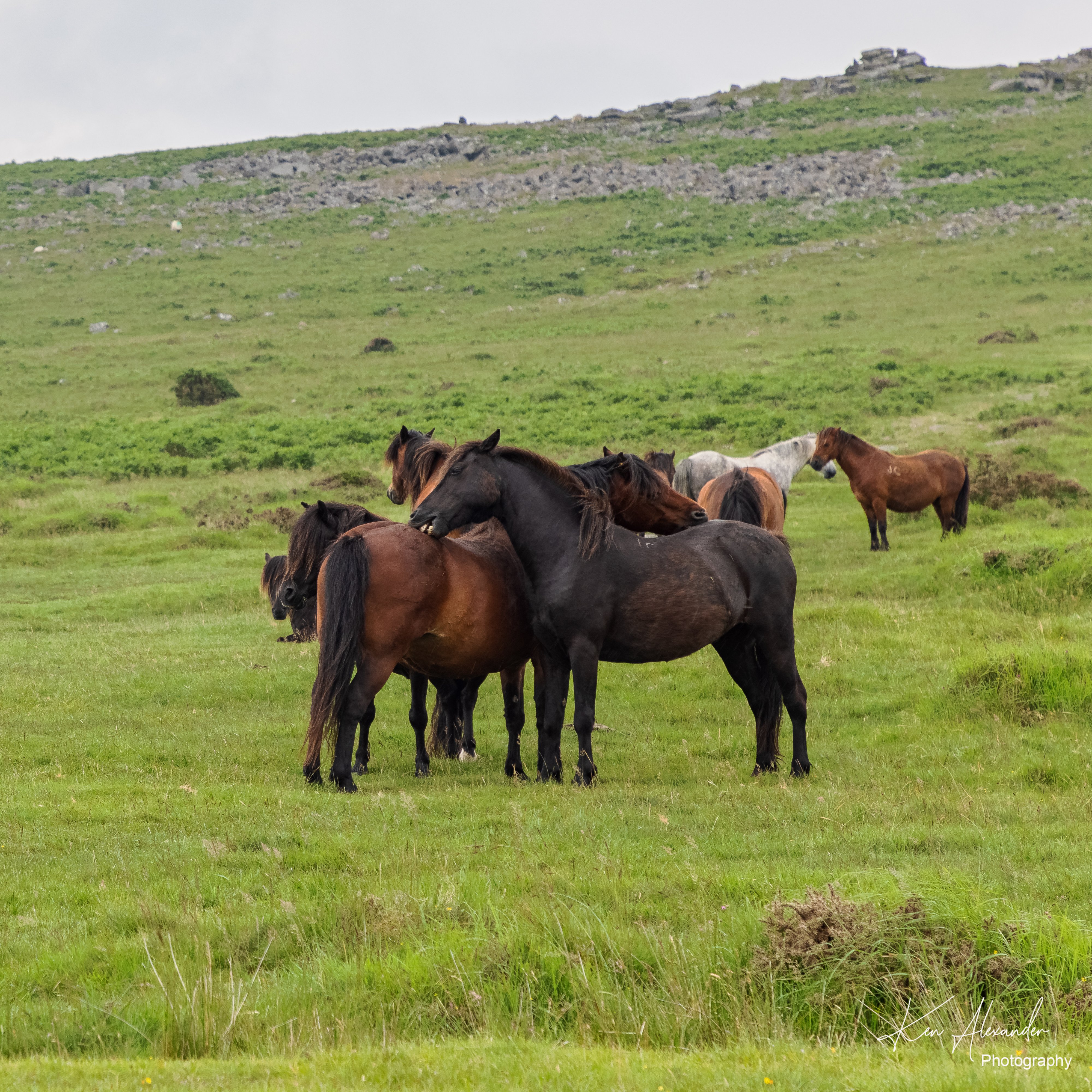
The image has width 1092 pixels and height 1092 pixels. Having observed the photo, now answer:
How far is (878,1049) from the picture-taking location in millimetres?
4070

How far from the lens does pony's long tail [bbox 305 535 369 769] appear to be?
7.89 meters

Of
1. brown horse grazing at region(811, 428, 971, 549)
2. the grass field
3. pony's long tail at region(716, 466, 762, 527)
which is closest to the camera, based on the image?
the grass field

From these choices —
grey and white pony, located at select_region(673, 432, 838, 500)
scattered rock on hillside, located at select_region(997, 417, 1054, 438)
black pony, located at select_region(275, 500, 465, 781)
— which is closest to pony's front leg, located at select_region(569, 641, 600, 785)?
black pony, located at select_region(275, 500, 465, 781)

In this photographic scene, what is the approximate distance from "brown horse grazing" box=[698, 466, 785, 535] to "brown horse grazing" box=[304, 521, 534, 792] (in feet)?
12.1

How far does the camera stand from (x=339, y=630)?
7918 mm

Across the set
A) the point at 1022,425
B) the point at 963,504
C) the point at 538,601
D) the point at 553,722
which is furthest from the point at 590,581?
the point at 1022,425

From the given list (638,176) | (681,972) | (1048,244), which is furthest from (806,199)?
(681,972)

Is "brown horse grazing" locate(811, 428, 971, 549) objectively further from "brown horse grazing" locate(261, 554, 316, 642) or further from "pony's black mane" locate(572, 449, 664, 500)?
"pony's black mane" locate(572, 449, 664, 500)

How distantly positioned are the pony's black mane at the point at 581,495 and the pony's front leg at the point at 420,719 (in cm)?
182

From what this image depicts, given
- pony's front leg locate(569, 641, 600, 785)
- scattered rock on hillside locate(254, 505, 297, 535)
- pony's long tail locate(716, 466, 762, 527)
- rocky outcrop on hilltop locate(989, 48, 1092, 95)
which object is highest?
rocky outcrop on hilltop locate(989, 48, 1092, 95)

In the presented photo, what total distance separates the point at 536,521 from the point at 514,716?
1685 mm

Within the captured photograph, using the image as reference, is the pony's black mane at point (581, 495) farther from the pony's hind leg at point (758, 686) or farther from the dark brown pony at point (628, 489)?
the pony's hind leg at point (758, 686)

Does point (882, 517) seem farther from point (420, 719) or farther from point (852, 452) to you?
point (420, 719)

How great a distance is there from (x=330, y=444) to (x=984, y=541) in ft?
63.9
